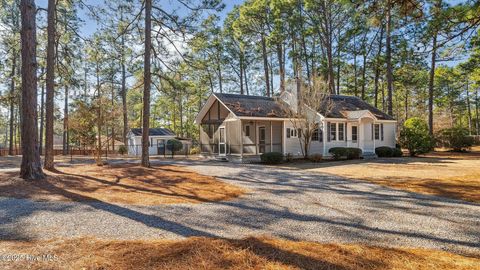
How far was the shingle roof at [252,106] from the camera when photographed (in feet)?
63.2

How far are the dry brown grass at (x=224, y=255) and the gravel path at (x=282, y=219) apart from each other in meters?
0.38

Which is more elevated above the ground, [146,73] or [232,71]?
[232,71]

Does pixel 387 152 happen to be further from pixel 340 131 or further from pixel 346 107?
pixel 346 107

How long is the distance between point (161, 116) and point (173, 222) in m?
47.6

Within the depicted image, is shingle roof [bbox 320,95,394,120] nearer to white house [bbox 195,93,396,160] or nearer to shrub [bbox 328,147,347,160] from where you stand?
white house [bbox 195,93,396,160]

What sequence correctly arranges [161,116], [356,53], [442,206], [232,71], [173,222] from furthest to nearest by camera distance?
1. [161,116]
2. [232,71]
3. [356,53]
4. [442,206]
5. [173,222]

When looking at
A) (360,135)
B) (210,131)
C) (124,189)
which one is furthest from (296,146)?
(124,189)

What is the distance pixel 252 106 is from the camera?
2056cm

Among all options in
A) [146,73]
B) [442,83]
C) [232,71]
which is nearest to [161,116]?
[232,71]

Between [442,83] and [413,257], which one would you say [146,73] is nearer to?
[413,257]

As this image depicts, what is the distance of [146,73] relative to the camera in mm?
14711

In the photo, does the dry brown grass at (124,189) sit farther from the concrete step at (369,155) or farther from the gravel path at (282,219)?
the concrete step at (369,155)

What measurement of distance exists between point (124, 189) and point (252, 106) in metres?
12.8

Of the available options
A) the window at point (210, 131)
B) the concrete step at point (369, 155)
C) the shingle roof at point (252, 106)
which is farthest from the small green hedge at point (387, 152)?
the window at point (210, 131)
